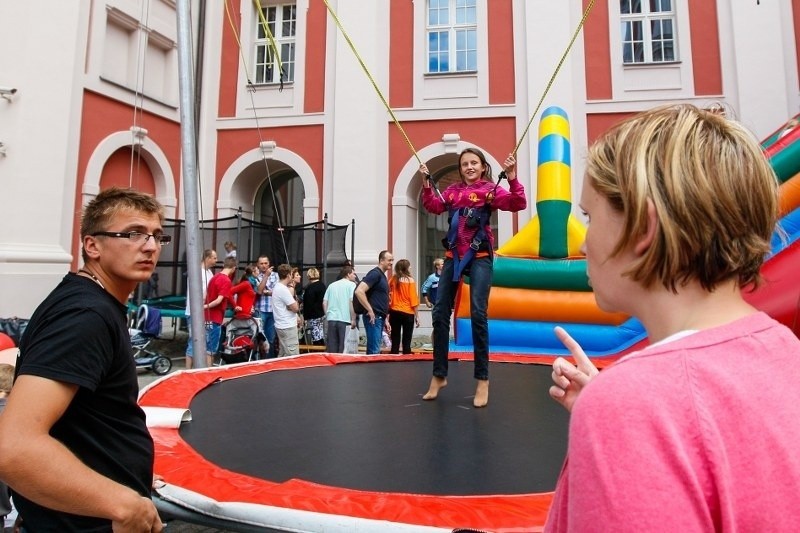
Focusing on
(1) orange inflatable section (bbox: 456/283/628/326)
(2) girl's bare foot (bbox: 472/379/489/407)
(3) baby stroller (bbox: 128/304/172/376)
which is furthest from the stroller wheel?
(2) girl's bare foot (bbox: 472/379/489/407)

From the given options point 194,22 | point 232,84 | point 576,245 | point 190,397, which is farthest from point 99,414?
point 194,22

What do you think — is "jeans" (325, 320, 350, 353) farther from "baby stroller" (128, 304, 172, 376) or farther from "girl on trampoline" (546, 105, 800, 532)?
"girl on trampoline" (546, 105, 800, 532)

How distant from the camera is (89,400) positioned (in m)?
1.04

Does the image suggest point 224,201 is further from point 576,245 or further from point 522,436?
point 522,436

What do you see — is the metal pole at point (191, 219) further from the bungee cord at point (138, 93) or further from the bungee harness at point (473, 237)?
the bungee cord at point (138, 93)

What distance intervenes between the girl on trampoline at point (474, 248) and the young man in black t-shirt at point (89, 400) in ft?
5.76

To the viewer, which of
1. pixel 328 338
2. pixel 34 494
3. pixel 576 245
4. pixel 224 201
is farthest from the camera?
pixel 224 201

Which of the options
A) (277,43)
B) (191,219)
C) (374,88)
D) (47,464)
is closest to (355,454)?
(47,464)

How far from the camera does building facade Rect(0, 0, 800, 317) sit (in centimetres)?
817

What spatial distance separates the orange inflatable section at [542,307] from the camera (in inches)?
180

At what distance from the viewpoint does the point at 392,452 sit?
6.47ft

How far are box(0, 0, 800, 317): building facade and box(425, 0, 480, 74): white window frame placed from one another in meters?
0.03

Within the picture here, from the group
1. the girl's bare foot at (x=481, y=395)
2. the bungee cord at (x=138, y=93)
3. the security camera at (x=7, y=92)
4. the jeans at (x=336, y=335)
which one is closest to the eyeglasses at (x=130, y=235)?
the girl's bare foot at (x=481, y=395)

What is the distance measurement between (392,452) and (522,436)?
590mm
